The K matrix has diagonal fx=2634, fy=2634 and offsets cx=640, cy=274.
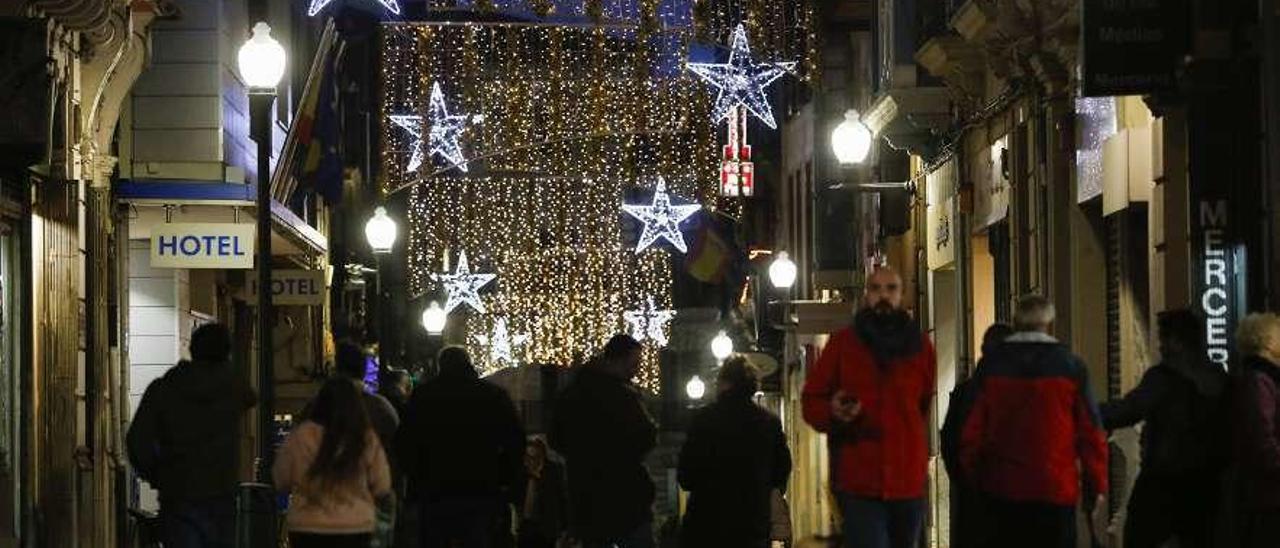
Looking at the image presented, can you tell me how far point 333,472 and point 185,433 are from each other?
2148 mm

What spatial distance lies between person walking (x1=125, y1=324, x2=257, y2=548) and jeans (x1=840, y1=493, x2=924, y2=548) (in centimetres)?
409

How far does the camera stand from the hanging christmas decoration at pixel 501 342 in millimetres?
73438

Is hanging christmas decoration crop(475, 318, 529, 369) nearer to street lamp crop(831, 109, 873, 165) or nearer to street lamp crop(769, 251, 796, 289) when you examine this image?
street lamp crop(769, 251, 796, 289)

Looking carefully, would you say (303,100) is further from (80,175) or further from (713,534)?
(713,534)

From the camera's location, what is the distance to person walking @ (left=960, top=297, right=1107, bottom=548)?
13.1 metres

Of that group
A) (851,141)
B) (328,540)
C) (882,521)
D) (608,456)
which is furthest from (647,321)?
(882,521)

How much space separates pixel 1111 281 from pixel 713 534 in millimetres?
7605

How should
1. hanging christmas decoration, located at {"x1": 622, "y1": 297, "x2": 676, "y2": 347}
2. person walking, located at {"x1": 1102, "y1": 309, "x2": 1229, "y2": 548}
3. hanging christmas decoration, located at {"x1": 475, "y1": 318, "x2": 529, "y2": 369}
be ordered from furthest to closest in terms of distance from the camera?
1. hanging christmas decoration, located at {"x1": 475, "y1": 318, "x2": 529, "y2": 369}
2. hanging christmas decoration, located at {"x1": 622, "y1": 297, "x2": 676, "y2": 347}
3. person walking, located at {"x1": 1102, "y1": 309, "x2": 1229, "y2": 548}

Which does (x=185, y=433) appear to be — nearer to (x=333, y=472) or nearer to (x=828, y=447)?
(x=333, y=472)

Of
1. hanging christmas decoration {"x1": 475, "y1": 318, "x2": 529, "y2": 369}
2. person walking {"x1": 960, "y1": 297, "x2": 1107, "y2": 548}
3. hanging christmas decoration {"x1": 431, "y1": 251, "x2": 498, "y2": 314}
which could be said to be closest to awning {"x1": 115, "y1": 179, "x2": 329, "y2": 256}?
person walking {"x1": 960, "y1": 297, "x2": 1107, "y2": 548}

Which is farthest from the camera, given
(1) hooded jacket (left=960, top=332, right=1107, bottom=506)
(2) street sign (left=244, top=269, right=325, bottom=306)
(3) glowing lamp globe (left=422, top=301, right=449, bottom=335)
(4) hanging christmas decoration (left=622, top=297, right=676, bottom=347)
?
(4) hanging christmas decoration (left=622, top=297, right=676, bottom=347)

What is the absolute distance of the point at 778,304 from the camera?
45.5 m

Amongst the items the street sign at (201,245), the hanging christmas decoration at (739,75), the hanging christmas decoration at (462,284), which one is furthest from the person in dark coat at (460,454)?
the hanging christmas decoration at (462,284)

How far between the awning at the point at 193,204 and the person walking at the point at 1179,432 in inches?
537
